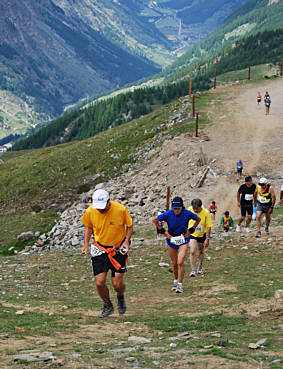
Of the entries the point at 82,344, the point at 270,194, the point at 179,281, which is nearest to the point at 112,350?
the point at 82,344

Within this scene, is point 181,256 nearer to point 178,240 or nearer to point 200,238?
point 178,240

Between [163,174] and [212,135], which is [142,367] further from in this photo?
[212,135]

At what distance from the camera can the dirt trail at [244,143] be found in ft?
Answer: 125

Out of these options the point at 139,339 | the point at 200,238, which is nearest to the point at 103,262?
the point at 139,339

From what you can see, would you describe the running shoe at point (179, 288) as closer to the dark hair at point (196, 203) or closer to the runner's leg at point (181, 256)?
the runner's leg at point (181, 256)

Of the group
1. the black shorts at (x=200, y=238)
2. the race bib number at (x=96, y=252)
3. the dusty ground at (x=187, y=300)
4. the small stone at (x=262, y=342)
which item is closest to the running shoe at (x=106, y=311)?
the dusty ground at (x=187, y=300)

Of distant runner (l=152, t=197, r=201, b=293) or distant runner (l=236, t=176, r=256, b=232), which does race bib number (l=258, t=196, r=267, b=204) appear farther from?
distant runner (l=152, t=197, r=201, b=293)

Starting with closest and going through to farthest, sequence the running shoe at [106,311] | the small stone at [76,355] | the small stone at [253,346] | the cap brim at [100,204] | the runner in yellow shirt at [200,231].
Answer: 1. the small stone at [76,355]
2. the small stone at [253,346]
3. the cap brim at [100,204]
4. the running shoe at [106,311]
5. the runner in yellow shirt at [200,231]

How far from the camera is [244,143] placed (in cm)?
4703

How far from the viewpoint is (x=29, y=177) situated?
68312 mm

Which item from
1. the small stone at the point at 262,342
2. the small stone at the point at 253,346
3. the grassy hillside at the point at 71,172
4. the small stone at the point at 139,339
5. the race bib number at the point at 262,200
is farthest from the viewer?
the grassy hillside at the point at 71,172

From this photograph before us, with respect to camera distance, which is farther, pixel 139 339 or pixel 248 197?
pixel 248 197

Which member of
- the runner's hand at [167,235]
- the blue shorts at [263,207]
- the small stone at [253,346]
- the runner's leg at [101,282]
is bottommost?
the small stone at [253,346]

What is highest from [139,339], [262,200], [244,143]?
[244,143]
